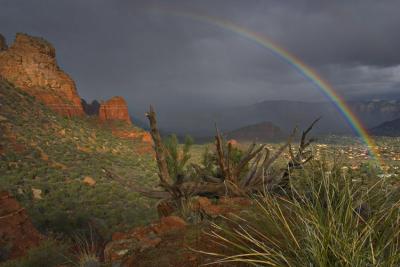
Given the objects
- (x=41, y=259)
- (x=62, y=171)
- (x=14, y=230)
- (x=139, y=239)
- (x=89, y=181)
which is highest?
(x=139, y=239)

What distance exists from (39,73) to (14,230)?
2572 inches

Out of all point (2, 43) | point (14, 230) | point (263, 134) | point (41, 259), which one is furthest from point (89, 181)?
point (263, 134)

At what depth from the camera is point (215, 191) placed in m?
6.71

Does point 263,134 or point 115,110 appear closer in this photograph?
point 115,110

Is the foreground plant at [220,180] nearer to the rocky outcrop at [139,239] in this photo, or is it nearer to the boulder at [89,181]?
the rocky outcrop at [139,239]

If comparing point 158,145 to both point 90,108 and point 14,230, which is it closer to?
point 14,230

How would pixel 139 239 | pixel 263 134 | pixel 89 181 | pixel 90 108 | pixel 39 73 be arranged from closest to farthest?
1. pixel 139 239
2. pixel 89 181
3. pixel 39 73
4. pixel 90 108
5. pixel 263 134

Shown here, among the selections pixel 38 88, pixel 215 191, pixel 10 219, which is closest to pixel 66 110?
pixel 38 88

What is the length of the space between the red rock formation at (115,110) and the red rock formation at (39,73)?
24.8 feet

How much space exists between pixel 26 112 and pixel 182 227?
173 feet

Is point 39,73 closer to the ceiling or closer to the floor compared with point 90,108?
closer to the ceiling

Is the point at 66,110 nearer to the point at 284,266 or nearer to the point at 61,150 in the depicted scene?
the point at 61,150

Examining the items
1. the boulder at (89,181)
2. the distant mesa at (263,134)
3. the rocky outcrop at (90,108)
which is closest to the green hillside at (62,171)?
the boulder at (89,181)

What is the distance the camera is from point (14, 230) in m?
13.8
